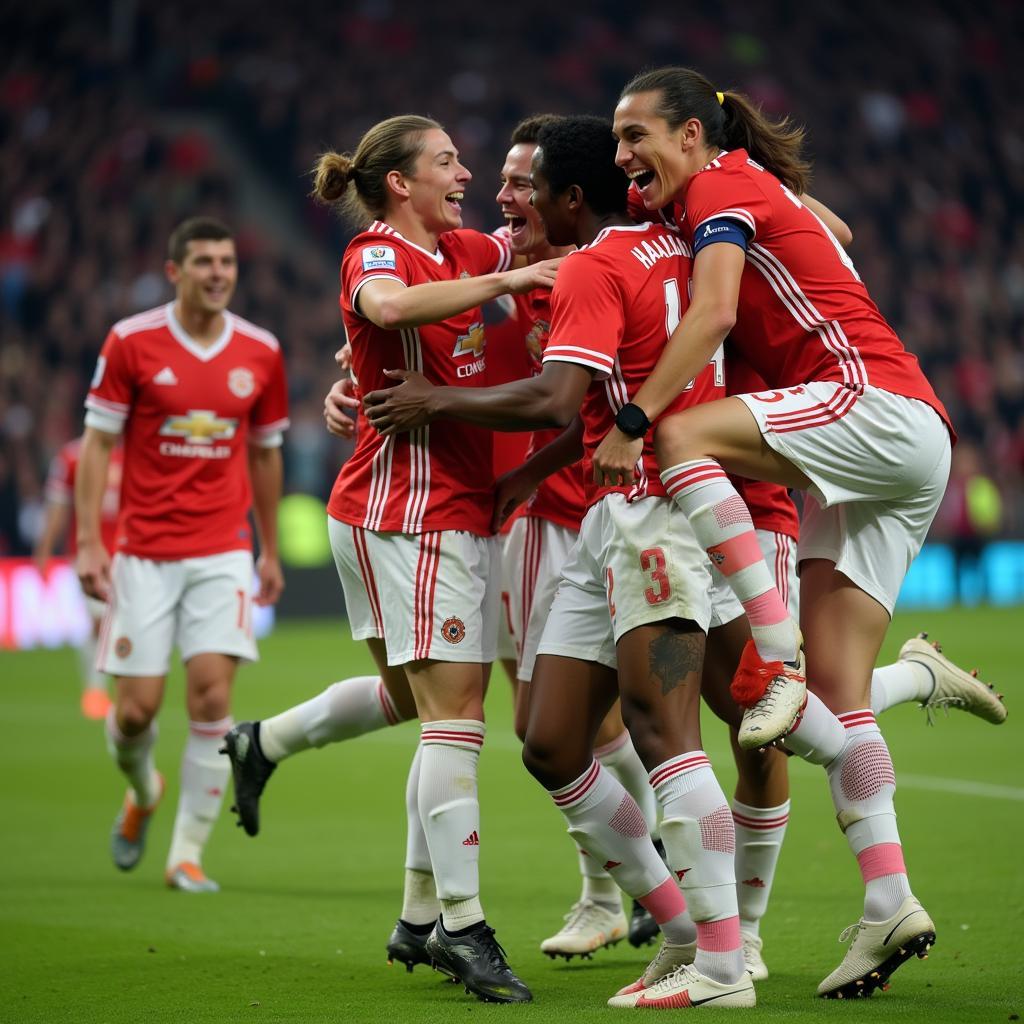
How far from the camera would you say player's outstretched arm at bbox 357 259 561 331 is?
14.2 ft

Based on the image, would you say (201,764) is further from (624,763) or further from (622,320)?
(622,320)

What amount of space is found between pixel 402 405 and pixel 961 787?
16.5 ft

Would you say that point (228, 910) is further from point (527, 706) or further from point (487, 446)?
point (487, 446)

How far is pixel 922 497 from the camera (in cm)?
446

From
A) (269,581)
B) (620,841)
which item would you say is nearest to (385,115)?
(269,581)

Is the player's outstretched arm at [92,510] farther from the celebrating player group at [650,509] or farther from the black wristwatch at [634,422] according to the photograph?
the black wristwatch at [634,422]

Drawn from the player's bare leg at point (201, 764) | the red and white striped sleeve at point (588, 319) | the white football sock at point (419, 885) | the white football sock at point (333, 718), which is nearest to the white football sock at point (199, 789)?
the player's bare leg at point (201, 764)

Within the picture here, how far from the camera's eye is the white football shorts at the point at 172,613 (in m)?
6.88

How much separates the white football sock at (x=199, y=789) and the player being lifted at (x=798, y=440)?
3105 mm

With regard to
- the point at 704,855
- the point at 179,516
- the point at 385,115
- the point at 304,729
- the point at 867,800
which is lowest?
the point at 704,855

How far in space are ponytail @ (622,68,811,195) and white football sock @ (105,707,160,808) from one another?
3.72 m

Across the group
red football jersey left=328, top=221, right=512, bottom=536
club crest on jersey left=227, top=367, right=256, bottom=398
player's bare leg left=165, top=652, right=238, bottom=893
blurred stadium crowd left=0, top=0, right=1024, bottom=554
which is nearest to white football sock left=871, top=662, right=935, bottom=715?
red football jersey left=328, top=221, right=512, bottom=536

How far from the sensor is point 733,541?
408cm

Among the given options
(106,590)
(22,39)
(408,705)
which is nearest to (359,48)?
(22,39)
